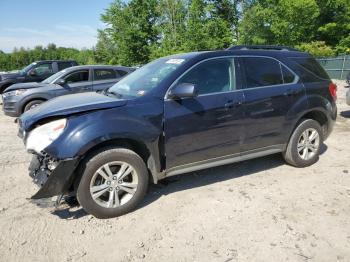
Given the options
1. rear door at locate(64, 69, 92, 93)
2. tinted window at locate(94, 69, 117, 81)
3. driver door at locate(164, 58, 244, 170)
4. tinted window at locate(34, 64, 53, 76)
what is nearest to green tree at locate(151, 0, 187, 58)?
tinted window at locate(34, 64, 53, 76)

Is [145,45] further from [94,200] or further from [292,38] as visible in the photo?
[94,200]

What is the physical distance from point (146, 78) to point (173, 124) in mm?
920

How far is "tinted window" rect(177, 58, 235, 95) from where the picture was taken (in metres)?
4.16

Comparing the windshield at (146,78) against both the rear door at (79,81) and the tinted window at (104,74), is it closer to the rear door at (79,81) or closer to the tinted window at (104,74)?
the rear door at (79,81)

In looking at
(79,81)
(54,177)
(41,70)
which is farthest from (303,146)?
(41,70)

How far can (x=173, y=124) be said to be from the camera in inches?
154

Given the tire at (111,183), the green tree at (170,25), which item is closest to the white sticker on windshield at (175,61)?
the tire at (111,183)

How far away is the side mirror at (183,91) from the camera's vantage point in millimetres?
3814

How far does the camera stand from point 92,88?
9430mm

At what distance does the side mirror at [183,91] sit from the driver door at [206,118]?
0.07 m

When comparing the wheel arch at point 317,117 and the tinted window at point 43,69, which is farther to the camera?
the tinted window at point 43,69

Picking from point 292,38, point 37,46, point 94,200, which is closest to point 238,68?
point 94,200

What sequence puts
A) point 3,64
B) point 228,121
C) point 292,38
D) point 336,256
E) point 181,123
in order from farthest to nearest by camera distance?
point 3,64, point 292,38, point 228,121, point 181,123, point 336,256

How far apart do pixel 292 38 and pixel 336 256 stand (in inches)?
1376
